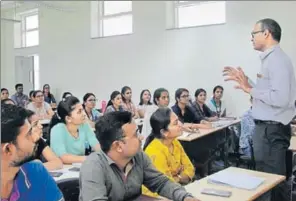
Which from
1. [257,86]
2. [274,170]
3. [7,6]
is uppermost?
[7,6]

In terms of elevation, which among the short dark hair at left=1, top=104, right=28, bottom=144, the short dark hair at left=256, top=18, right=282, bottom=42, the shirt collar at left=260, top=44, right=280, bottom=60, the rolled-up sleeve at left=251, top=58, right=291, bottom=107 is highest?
the short dark hair at left=256, top=18, right=282, bottom=42

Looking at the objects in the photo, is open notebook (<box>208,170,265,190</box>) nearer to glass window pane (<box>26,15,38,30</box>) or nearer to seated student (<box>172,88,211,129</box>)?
seated student (<box>172,88,211,129</box>)

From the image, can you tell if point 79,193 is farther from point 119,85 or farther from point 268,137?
point 119,85

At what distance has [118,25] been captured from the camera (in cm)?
893

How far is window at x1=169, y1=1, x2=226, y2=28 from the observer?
732 centimetres

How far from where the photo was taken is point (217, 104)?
23.1 feet

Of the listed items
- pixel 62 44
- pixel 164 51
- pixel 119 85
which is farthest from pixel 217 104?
pixel 62 44

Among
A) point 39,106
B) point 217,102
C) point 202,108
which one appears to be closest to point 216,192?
point 202,108

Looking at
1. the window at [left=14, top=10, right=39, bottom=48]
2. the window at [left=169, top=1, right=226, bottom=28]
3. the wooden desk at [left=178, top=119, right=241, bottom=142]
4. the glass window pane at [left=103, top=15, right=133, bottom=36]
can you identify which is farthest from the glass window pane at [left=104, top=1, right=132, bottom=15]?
the wooden desk at [left=178, top=119, right=241, bottom=142]

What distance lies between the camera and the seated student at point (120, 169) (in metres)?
1.78

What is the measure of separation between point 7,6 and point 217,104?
7.84m

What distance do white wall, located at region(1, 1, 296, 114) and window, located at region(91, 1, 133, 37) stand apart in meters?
0.20

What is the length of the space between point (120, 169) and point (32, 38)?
10.2 m

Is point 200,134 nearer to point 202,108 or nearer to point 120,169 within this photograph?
point 202,108
